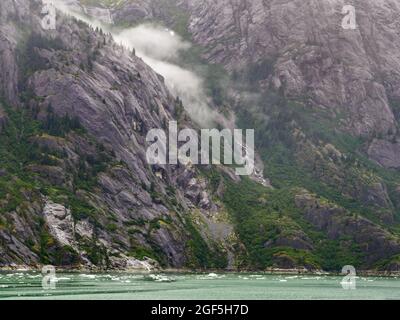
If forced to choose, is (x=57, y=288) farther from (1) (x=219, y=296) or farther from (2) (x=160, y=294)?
(1) (x=219, y=296)
